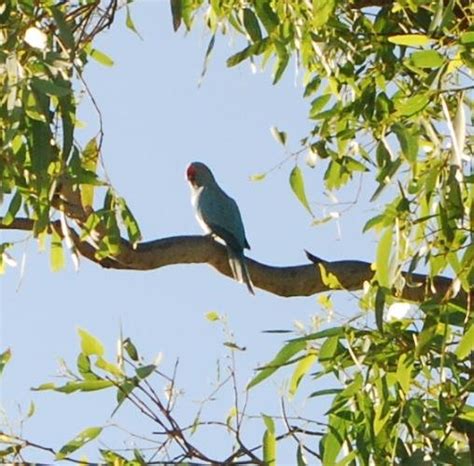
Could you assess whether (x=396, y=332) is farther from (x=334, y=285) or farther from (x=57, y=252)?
(x=57, y=252)

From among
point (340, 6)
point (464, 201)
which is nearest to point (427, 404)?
point (464, 201)

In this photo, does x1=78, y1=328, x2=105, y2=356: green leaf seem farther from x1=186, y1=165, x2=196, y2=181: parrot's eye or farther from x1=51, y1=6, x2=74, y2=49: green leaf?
x1=186, y1=165, x2=196, y2=181: parrot's eye

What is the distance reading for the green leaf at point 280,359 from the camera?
1664 millimetres

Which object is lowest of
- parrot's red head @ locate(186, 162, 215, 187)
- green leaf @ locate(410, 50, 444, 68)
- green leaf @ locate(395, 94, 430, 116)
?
green leaf @ locate(395, 94, 430, 116)

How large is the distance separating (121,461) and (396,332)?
34 centimetres

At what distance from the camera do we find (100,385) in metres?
1.71

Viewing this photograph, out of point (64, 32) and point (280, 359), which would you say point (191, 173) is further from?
point (280, 359)

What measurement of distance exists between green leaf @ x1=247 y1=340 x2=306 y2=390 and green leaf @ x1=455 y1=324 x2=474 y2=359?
0.65 feet

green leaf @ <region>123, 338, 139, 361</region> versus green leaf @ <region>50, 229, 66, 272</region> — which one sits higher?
green leaf @ <region>50, 229, 66, 272</region>

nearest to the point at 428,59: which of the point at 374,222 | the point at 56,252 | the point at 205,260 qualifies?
the point at 374,222

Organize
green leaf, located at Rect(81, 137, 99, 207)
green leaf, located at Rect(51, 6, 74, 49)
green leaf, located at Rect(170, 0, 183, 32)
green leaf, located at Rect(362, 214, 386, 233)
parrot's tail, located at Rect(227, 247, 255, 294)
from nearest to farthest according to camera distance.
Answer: green leaf, located at Rect(362, 214, 386, 233) < green leaf, located at Rect(51, 6, 74, 49) < green leaf, located at Rect(170, 0, 183, 32) < green leaf, located at Rect(81, 137, 99, 207) < parrot's tail, located at Rect(227, 247, 255, 294)

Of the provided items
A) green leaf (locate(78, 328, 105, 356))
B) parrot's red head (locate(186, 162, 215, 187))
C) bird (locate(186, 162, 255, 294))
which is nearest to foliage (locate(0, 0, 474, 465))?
green leaf (locate(78, 328, 105, 356))

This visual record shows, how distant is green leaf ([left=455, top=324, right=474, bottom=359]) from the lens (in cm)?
154

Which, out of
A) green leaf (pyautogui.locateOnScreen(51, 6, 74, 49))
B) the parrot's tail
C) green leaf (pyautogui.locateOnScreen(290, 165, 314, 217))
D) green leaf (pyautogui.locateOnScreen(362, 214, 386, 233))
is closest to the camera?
green leaf (pyautogui.locateOnScreen(362, 214, 386, 233))
